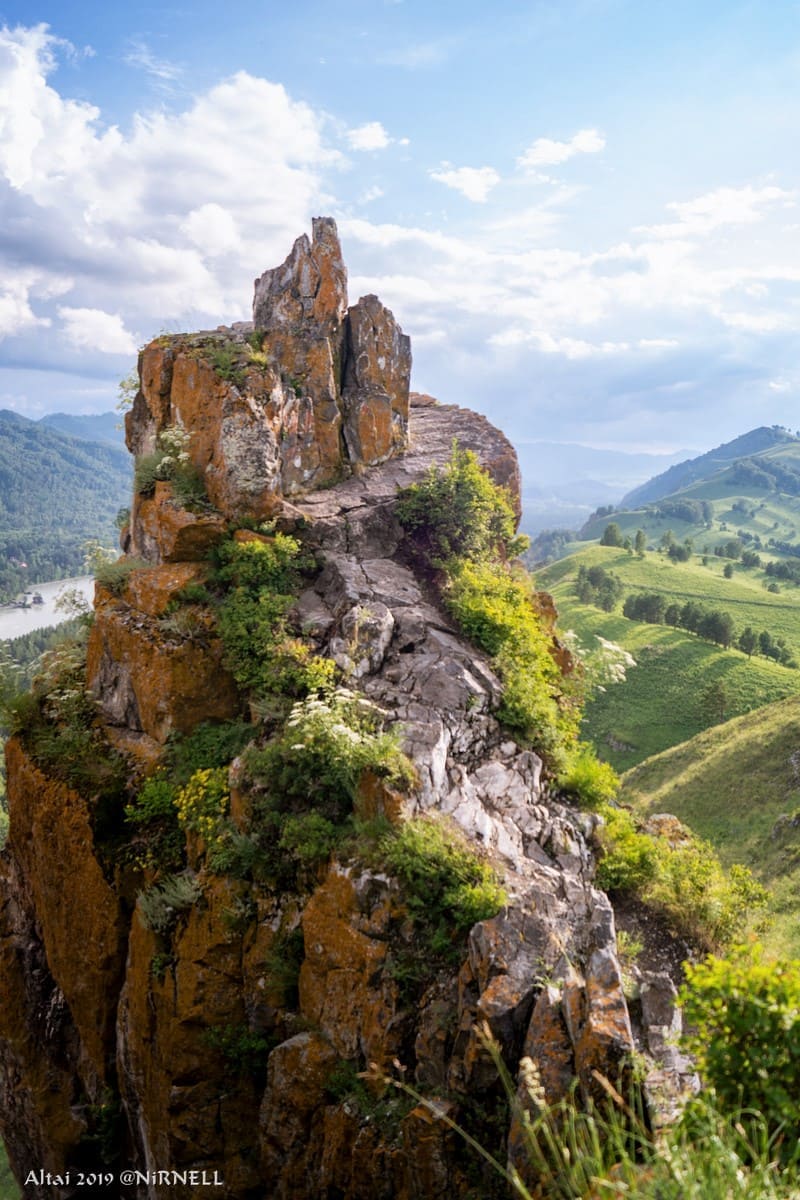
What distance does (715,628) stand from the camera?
80.2 metres

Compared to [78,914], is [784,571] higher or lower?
higher

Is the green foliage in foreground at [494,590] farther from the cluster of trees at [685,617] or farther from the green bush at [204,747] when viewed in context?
the cluster of trees at [685,617]

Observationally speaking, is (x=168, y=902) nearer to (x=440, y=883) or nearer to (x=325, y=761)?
(x=325, y=761)

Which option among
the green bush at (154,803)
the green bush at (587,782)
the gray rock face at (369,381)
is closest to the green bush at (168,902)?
the green bush at (154,803)

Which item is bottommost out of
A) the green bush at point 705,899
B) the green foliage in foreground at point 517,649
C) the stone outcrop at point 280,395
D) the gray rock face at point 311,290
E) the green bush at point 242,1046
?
the green bush at point 242,1046

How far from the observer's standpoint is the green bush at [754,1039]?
4.54 meters

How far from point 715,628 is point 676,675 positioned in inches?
420

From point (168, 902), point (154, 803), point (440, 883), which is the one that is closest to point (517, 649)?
point (440, 883)

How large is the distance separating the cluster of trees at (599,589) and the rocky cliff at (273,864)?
88.6 metres

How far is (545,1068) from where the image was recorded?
6555mm

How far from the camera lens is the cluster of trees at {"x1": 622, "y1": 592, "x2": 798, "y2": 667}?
80.0 metres

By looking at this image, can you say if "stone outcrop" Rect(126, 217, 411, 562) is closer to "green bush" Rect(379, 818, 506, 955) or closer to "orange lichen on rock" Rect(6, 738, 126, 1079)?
"orange lichen on rock" Rect(6, 738, 126, 1079)

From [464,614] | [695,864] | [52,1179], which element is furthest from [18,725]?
[695,864]

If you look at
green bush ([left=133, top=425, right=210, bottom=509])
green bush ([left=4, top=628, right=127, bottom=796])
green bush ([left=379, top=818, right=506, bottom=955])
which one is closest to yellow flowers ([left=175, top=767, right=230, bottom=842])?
green bush ([left=4, top=628, right=127, bottom=796])
